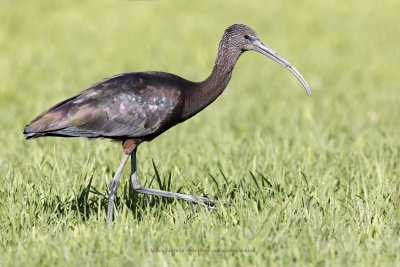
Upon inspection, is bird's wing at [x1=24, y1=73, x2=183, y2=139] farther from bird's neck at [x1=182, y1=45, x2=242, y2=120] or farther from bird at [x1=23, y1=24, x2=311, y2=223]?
bird's neck at [x1=182, y1=45, x2=242, y2=120]

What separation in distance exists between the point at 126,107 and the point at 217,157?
193 cm

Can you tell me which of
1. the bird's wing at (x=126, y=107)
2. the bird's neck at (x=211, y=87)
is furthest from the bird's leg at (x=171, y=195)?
the bird's neck at (x=211, y=87)

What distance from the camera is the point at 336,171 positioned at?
252 inches

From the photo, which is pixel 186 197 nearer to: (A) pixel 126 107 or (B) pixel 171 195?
(B) pixel 171 195

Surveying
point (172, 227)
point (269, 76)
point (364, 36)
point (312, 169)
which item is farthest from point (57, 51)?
point (172, 227)

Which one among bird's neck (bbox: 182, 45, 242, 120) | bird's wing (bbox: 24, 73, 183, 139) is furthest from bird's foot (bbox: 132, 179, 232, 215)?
bird's neck (bbox: 182, 45, 242, 120)

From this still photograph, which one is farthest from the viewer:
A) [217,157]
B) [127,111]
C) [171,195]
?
[217,157]

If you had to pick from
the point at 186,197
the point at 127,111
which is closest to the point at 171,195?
the point at 186,197

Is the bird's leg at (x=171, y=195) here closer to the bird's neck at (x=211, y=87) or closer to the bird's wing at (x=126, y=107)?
the bird's wing at (x=126, y=107)

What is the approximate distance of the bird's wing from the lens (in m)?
5.18

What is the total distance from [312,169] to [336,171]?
0.94ft

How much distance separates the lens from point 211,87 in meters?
5.39

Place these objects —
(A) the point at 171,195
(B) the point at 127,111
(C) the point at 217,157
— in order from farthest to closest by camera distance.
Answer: (C) the point at 217,157, (A) the point at 171,195, (B) the point at 127,111

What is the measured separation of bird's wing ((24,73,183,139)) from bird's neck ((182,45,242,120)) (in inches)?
4.7
